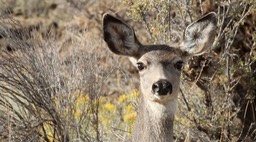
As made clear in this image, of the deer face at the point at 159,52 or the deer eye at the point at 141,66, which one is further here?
the deer eye at the point at 141,66

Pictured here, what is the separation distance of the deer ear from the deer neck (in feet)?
2.75

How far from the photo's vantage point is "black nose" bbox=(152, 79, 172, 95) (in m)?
8.02

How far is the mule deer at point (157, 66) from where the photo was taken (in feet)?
27.1

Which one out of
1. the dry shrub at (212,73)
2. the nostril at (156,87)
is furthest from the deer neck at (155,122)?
the dry shrub at (212,73)

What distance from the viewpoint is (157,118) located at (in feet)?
27.3

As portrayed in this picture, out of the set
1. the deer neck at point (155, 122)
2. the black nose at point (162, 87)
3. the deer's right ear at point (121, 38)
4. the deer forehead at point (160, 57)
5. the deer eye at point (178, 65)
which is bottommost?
the deer neck at point (155, 122)

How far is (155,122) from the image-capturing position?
328 inches

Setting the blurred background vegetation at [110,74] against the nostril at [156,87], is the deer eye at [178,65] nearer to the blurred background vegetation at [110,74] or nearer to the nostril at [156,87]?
the nostril at [156,87]

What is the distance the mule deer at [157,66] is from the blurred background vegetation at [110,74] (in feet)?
2.52

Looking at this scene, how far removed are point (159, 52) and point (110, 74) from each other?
230 centimetres

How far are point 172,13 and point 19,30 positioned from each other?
7.12 ft

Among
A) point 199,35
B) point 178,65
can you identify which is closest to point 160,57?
point 178,65

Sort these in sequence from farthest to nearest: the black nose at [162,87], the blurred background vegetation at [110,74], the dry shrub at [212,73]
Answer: the dry shrub at [212,73] → the blurred background vegetation at [110,74] → the black nose at [162,87]

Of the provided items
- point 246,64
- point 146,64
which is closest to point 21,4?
point 246,64
